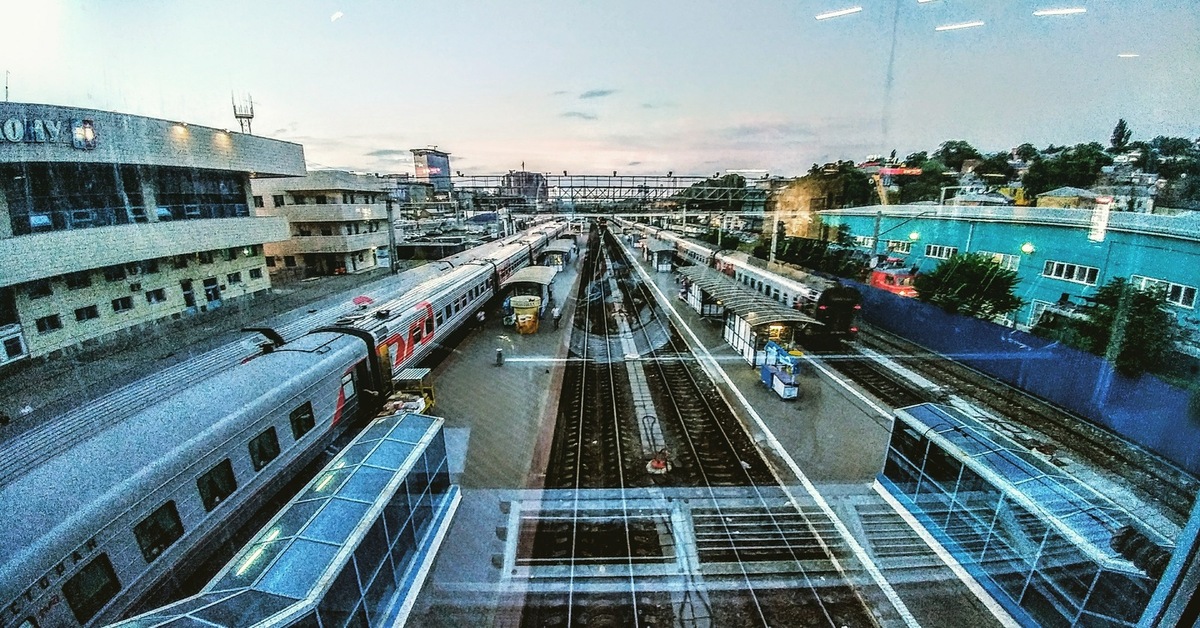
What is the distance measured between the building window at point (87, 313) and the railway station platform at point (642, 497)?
9.57m

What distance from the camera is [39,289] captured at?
10.8m

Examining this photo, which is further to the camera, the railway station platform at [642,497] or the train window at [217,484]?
→ the railway station platform at [642,497]

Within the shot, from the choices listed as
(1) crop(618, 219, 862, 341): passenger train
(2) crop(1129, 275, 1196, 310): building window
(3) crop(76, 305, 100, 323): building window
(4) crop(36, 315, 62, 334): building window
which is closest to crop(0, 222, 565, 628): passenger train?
(4) crop(36, 315, 62, 334): building window

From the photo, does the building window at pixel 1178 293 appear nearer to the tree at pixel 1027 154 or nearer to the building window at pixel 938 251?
the tree at pixel 1027 154

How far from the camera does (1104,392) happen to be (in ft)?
27.9

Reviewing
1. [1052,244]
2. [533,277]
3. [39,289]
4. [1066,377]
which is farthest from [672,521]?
[39,289]

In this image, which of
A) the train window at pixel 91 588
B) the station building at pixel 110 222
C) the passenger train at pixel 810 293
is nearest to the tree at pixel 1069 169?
the passenger train at pixel 810 293

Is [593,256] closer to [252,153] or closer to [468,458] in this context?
[252,153]

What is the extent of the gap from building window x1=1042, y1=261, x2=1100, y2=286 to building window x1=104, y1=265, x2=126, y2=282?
79.8 ft

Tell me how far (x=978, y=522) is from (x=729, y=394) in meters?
5.53

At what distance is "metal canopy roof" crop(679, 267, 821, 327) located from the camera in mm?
11609

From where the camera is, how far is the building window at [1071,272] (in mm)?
9875

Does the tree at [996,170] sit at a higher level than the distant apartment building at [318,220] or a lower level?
higher

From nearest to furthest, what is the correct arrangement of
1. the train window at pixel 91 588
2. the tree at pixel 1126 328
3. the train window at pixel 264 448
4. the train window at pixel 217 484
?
the train window at pixel 91 588 < the train window at pixel 217 484 < the train window at pixel 264 448 < the tree at pixel 1126 328
